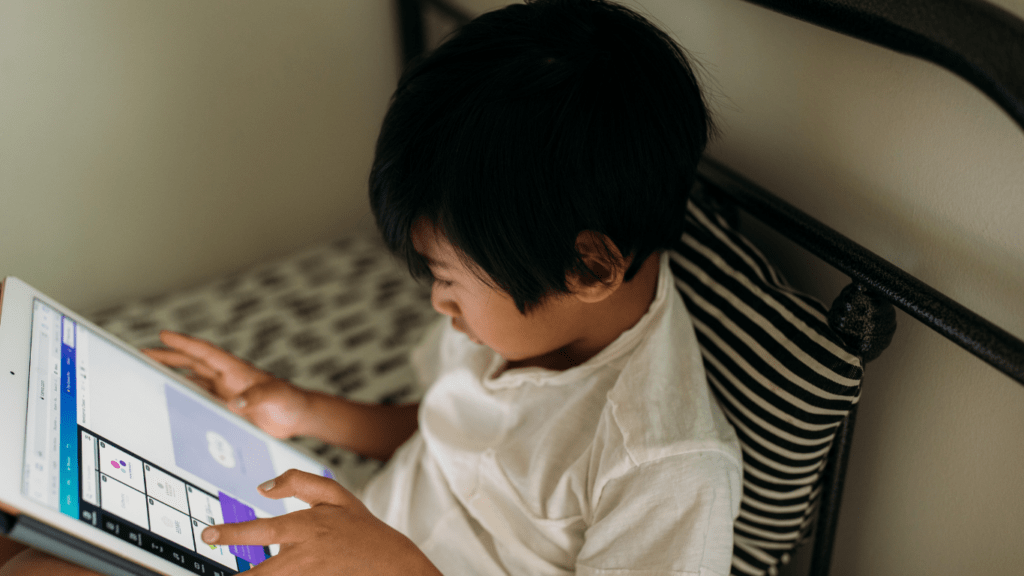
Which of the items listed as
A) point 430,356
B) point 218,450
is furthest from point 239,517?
point 430,356

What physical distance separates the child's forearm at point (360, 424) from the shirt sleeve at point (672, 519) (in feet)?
1.41

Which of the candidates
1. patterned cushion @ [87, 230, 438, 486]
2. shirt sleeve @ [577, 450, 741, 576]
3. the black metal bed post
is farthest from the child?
the black metal bed post

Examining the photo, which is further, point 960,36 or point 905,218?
point 905,218

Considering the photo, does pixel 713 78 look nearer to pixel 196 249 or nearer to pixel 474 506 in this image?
pixel 474 506

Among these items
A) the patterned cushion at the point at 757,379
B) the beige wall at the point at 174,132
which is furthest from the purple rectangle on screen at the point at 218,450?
the beige wall at the point at 174,132

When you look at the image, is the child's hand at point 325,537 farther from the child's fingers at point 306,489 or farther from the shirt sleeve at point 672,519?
the shirt sleeve at point 672,519

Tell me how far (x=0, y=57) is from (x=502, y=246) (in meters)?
→ 1.04

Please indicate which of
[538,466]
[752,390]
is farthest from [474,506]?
[752,390]

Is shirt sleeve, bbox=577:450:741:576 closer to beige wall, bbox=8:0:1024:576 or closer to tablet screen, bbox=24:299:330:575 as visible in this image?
beige wall, bbox=8:0:1024:576

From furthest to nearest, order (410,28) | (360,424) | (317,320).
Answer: (410,28) → (317,320) → (360,424)

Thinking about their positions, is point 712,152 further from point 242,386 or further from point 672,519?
point 242,386

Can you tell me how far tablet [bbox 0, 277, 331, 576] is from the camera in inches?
18.1

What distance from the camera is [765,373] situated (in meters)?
0.65

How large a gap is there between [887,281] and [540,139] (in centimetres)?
30
